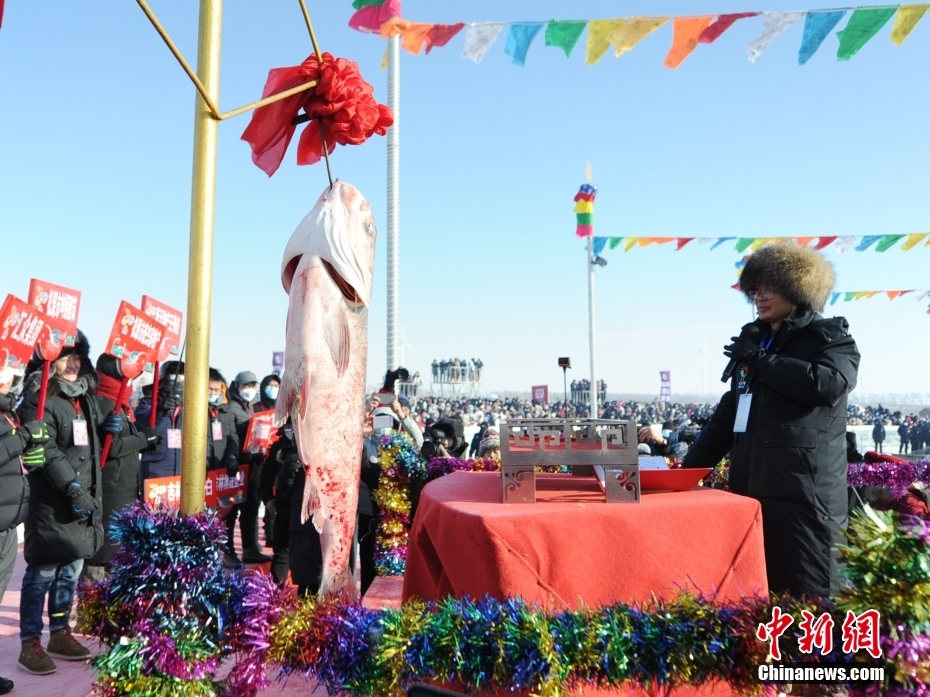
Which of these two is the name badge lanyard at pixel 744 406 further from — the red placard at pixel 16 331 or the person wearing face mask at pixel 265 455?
the person wearing face mask at pixel 265 455

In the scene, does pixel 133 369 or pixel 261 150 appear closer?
pixel 261 150

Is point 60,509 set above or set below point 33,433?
below

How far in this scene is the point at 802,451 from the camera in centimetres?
221

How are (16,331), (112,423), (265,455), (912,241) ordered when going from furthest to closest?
(912,241) → (265,455) → (112,423) → (16,331)

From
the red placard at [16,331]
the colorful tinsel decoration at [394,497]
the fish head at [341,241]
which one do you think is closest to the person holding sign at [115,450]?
the red placard at [16,331]

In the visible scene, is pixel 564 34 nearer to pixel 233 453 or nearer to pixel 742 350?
pixel 233 453

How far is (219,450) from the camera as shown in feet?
A: 19.0

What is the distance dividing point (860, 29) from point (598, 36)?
8.11ft

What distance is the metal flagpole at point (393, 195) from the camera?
14.2 m

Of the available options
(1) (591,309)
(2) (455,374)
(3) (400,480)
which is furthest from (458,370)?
(3) (400,480)

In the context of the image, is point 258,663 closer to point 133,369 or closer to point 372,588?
point 372,588

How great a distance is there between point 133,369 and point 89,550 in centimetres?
105

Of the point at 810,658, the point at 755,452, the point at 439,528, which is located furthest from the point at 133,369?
the point at 810,658

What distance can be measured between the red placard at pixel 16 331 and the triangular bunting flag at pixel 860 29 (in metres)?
7.15
